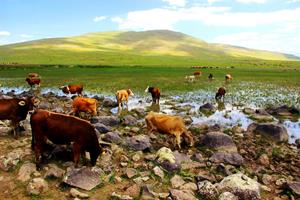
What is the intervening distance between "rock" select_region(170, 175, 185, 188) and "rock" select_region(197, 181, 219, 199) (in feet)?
2.05

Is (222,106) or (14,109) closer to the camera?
(14,109)

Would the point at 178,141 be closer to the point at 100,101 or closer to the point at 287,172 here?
the point at 287,172

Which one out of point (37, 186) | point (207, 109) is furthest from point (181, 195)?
point (207, 109)

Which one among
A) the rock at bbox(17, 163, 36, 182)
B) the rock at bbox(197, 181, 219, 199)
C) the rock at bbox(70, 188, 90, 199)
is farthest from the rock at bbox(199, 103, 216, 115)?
the rock at bbox(70, 188, 90, 199)

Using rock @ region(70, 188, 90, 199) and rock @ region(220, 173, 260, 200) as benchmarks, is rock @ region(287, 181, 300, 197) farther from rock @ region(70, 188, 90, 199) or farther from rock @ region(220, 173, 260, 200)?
rock @ region(70, 188, 90, 199)

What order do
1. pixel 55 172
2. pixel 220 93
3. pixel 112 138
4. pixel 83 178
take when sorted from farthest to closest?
pixel 220 93
pixel 112 138
pixel 55 172
pixel 83 178

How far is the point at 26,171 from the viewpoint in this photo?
36.1 feet

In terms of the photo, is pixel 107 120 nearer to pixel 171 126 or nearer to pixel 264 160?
pixel 171 126

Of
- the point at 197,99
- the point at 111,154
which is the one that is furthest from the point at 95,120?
the point at 197,99

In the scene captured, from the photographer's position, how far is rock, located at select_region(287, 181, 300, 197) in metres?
11.1

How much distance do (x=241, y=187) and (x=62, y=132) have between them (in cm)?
572

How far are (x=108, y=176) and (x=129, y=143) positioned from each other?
3074 mm

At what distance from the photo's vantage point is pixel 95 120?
1889cm

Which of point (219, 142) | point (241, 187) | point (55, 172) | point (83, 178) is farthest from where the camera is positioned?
point (219, 142)
